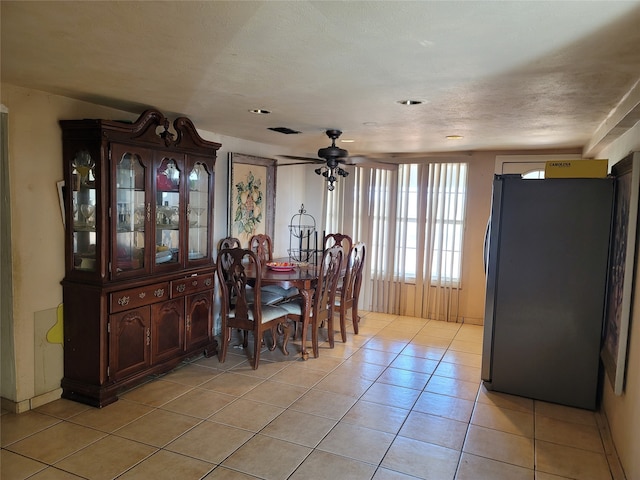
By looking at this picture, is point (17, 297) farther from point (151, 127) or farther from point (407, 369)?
point (407, 369)

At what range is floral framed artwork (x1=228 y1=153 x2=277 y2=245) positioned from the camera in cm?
500

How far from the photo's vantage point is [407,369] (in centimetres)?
412

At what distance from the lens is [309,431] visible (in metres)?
2.96

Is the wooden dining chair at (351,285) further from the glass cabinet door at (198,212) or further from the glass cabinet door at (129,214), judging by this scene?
the glass cabinet door at (129,214)

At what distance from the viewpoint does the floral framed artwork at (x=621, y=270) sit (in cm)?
265

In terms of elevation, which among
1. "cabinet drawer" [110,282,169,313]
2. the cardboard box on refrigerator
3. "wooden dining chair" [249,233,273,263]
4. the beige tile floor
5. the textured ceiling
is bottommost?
the beige tile floor

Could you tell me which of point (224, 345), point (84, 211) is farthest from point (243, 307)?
point (84, 211)

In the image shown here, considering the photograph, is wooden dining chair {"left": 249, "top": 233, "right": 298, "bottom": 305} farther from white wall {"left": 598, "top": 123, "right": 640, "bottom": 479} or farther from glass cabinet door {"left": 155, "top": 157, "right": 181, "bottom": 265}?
white wall {"left": 598, "top": 123, "right": 640, "bottom": 479}

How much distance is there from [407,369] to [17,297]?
3087mm

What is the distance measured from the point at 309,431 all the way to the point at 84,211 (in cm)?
219

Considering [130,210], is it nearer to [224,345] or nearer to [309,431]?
[224,345]

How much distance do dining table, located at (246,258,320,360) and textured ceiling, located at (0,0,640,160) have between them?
4.57ft

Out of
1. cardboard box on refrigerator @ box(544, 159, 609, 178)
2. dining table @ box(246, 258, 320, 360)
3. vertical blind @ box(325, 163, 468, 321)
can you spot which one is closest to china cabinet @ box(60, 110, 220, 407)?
dining table @ box(246, 258, 320, 360)

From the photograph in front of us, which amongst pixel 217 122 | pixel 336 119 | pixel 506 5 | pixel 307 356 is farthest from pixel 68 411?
pixel 506 5
